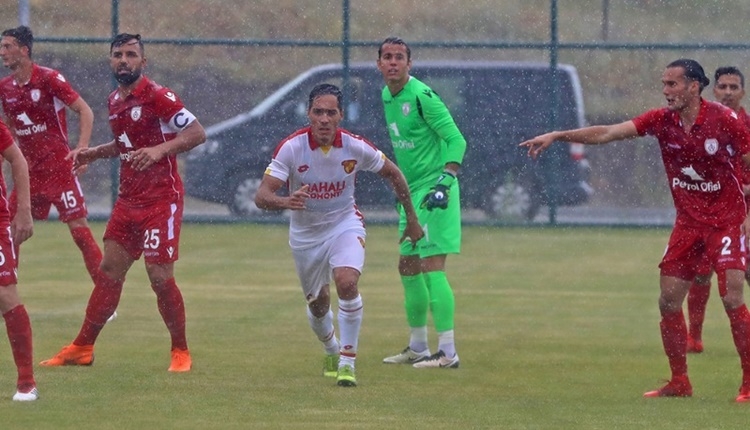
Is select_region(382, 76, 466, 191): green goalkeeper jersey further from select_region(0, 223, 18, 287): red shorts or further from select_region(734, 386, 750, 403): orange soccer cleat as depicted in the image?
select_region(0, 223, 18, 287): red shorts

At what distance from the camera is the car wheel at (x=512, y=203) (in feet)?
66.7

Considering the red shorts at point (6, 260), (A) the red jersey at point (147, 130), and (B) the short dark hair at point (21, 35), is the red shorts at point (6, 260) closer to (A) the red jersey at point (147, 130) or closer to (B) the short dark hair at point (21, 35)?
(A) the red jersey at point (147, 130)

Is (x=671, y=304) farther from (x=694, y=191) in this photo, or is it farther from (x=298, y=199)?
(x=298, y=199)

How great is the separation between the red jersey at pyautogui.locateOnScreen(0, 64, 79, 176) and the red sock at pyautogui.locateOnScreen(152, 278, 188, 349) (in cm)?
221

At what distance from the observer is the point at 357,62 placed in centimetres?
2052

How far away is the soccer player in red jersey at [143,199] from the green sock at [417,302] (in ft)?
5.04

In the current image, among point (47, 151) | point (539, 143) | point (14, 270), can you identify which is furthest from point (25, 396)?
point (47, 151)

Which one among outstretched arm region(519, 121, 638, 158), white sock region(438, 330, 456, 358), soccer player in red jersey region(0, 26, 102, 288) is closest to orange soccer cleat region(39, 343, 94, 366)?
soccer player in red jersey region(0, 26, 102, 288)

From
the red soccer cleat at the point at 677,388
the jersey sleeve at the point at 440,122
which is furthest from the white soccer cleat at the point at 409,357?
the red soccer cleat at the point at 677,388

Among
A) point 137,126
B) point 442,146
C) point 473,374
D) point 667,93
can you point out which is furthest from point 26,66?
point 667,93

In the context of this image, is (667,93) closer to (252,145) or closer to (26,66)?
(26,66)

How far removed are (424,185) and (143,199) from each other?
185cm

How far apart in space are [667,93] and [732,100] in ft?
5.40

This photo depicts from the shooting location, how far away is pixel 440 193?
921 centimetres
